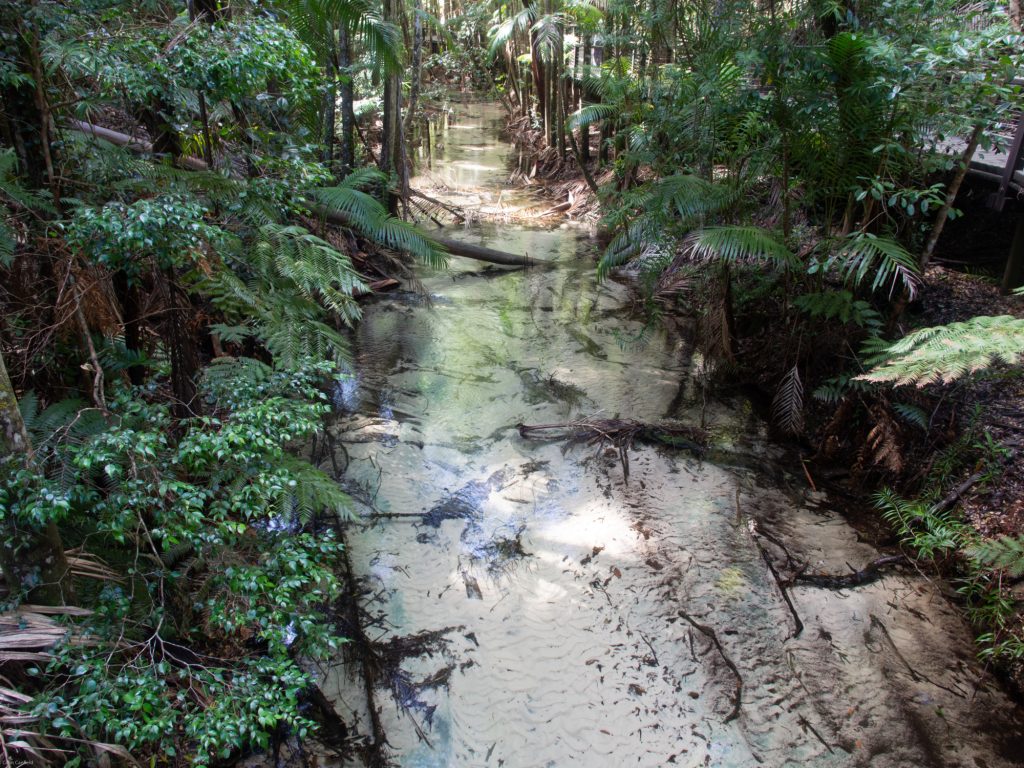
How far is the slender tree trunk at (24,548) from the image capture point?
6.13 feet

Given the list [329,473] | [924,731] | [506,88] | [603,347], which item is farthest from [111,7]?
[506,88]

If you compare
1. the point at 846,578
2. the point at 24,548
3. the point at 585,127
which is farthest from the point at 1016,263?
the point at 585,127

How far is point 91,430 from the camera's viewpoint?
2363 mm

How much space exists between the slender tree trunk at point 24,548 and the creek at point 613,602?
119cm

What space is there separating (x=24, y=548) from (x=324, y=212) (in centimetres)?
384

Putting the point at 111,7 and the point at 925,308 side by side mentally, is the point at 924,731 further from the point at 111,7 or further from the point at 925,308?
the point at 111,7

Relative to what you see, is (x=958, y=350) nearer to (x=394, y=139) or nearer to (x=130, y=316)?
(x=130, y=316)

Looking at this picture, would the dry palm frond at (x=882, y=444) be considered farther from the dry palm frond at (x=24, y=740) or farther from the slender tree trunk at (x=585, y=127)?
the slender tree trunk at (x=585, y=127)

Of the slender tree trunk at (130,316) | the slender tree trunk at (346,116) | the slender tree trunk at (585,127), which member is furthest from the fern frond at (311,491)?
the slender tree trunk at (585,127)

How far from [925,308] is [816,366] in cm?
88

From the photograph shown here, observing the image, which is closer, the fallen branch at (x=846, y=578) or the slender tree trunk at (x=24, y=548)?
the slender tree trunk at (x=24, y=548)

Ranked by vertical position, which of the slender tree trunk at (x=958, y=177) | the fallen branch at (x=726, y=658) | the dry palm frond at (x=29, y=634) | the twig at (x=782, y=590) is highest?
the slender tree trunk at (x=958, y=177)

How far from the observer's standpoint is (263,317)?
3090mm

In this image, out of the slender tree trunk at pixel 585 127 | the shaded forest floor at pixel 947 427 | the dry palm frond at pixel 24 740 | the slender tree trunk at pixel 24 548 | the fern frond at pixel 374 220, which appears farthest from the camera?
the slender tree trunk at pixel 585 127
